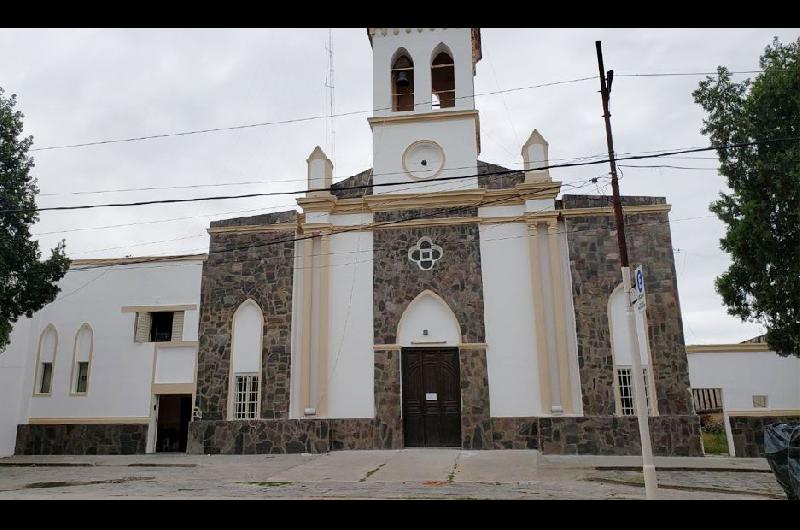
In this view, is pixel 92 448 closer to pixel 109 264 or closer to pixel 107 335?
pixel 107 335

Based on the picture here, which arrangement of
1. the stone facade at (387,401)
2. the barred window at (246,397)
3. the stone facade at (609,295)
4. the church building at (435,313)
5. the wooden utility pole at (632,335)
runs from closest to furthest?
the wooden utility pole at (632,335)
the stone facade at (609,295)
the church building at (435,313)
the stone facade at (387,401)
the barred window at (246,397)

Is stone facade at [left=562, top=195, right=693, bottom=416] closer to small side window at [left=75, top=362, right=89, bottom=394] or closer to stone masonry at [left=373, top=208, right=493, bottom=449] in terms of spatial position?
stone masonry at [left=373, top=208, right=493, bottom=449]

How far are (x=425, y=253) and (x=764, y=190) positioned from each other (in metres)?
7.96

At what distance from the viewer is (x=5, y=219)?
559 inches

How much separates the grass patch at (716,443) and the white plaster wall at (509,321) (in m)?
4.97

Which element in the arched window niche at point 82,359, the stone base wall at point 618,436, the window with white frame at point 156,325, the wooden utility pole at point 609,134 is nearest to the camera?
the wooden utility pole at point 609,134

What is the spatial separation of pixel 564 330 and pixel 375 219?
19.0 feet

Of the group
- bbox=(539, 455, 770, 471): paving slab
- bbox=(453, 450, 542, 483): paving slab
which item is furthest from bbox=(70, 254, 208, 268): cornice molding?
bbox=(539, 455, 770, 471): paving slab

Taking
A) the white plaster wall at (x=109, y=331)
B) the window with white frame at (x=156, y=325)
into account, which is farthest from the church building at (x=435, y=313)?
the white plaster wall at (x=109, y=331)

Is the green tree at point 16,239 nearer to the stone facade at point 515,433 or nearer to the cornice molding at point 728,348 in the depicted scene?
the stone facade at point 515,433

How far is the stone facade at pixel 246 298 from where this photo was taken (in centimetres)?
1652

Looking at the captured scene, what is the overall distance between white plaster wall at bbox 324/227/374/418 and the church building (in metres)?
0.05

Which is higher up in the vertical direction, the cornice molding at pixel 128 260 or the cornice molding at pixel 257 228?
the cornice molding at pixel 257 228
